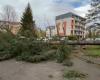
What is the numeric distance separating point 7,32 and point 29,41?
3863mm

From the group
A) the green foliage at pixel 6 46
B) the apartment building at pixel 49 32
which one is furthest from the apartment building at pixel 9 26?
the apartment building at pixel 49 32

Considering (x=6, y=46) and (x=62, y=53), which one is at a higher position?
(x=6, y=46)

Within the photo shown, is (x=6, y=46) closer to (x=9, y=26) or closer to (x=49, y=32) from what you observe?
(x=9, y=26)

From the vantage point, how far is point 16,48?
14.1 meters

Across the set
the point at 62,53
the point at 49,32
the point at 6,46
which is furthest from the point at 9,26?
the point at 62,53

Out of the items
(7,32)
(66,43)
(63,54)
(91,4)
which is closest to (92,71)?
(63,54)

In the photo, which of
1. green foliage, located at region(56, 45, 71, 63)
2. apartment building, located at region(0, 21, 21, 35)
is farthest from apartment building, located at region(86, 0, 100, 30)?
apartment building, located at region(0, 21, 21, 35)

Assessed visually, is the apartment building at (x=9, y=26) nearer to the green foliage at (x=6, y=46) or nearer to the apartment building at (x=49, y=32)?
the green foliage at (x=6, y=46)

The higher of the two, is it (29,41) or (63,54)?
(29,41)

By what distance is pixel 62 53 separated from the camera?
12969 mm

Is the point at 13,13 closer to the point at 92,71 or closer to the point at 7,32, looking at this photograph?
the point at 7,32

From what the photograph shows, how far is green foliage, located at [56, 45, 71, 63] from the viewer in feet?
41.1

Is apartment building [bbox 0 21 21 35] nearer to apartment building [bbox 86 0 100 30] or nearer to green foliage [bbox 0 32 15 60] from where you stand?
green foliage [bbox 0 32 15 60]

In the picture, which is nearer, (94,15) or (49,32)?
(94,15)
